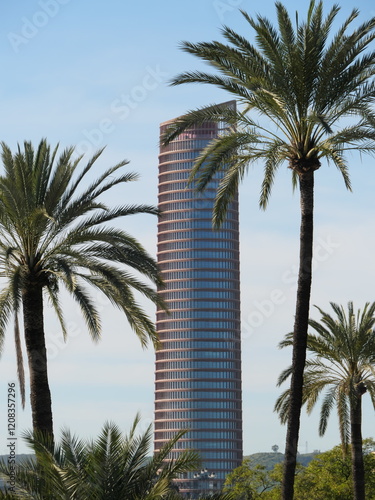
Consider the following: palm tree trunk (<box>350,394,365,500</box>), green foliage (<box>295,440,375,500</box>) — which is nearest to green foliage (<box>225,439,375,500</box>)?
green foliage (<box>295,440,375,500</box>)

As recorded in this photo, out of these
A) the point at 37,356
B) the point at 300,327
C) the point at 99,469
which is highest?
the point at 300,327

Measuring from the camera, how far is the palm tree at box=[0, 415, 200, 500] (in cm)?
1853

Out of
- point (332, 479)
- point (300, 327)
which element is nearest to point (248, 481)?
point (332, 479)

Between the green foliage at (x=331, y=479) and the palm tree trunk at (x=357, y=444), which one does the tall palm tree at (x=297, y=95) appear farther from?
the green foliage at (x=331, y=479)

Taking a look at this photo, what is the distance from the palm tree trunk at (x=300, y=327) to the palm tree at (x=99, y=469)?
5229 millimetres

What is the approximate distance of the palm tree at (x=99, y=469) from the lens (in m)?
18.5

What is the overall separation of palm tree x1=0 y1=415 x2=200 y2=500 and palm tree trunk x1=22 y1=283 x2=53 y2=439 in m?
4.79

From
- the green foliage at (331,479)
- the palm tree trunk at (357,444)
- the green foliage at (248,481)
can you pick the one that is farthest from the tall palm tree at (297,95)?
the green foliage at (248,481)

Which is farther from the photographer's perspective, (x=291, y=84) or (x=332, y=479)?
(x=332, y=479)

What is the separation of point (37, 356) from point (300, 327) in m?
7.10

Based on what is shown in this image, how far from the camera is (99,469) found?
18.5m

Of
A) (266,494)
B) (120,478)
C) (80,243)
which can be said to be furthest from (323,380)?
(266,494)

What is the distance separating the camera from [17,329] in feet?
88.6

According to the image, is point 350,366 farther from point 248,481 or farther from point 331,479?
point 248,481
